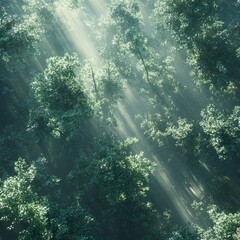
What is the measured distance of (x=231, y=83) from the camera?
48.2 metres

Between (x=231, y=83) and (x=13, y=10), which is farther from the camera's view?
(x=13, y=10)

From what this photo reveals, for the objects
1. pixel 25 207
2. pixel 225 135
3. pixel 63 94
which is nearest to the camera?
pixel 25 207

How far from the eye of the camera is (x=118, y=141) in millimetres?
45500

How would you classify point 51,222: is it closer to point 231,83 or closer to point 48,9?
point 231,83

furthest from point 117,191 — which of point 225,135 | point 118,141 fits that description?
point 225,135

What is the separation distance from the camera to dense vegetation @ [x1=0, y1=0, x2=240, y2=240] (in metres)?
38.7

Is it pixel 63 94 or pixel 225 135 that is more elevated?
pixel 63 94

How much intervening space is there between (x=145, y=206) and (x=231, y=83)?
24807 mm

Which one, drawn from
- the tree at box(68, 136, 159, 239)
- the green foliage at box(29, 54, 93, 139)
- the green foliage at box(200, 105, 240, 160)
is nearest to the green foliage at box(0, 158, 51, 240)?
the tree at box(68, 136, 159, 239)

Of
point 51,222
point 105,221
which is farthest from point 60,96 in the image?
point 105,221

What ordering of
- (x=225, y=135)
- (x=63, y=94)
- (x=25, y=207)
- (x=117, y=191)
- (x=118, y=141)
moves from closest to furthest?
(x=25, y=207), (x=117, y=191), (x=225, y=135), (x=63, y=94), (x=118, y=141)

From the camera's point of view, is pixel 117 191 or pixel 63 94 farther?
pixel 63 94

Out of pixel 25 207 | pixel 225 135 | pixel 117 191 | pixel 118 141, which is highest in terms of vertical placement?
pixel 118 141

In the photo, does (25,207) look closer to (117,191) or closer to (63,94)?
(117,191)
